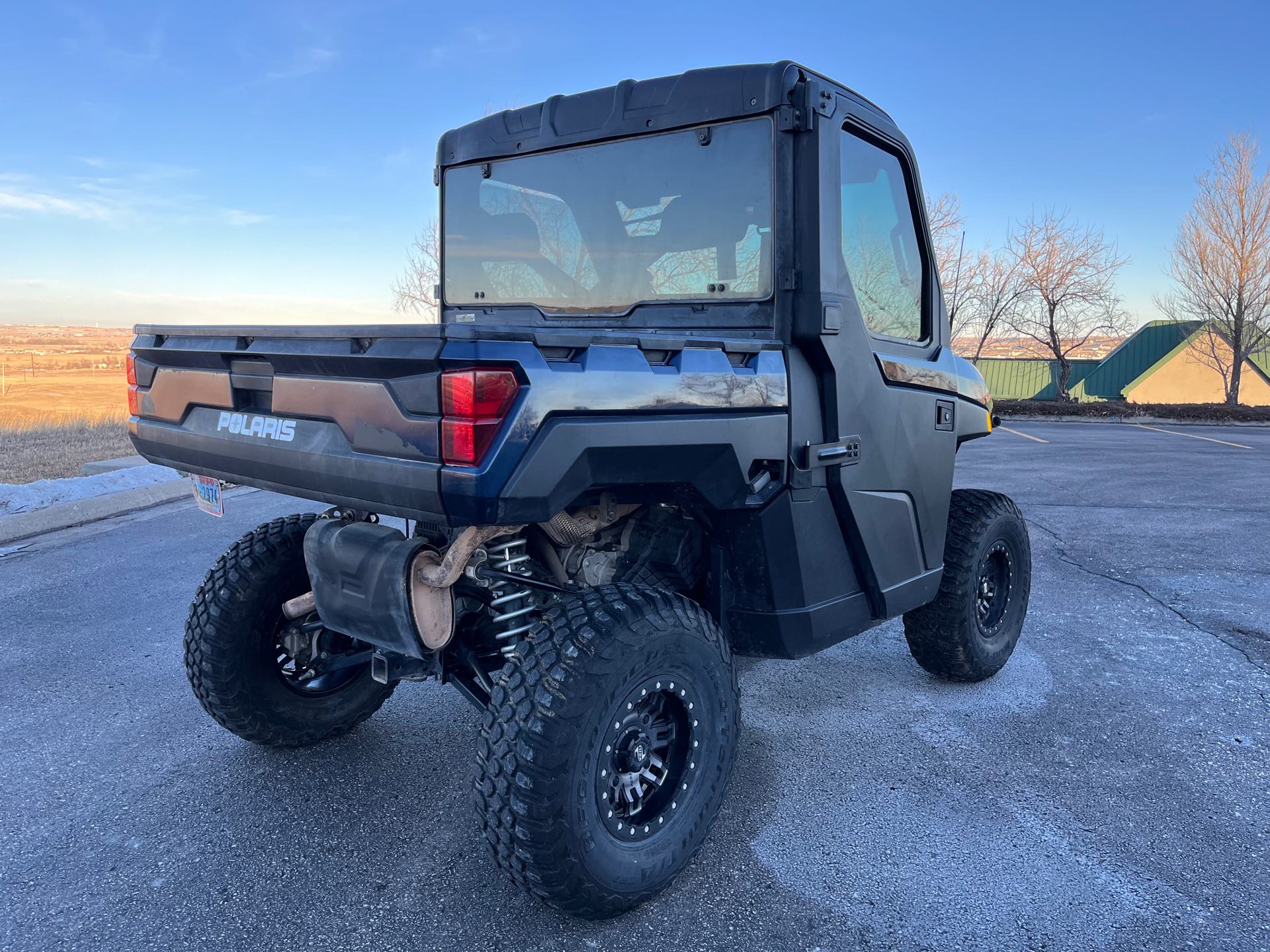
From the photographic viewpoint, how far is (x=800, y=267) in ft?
9.08

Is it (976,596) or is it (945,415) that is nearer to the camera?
(945,415)

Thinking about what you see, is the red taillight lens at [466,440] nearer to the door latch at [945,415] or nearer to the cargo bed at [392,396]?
the cargo bed at [392,396]

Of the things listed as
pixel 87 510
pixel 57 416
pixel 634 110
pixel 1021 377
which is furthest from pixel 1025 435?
pixel 57 416

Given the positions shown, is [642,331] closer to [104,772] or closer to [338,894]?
[338,894]

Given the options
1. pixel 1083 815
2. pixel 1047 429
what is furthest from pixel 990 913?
pixel 1047 429

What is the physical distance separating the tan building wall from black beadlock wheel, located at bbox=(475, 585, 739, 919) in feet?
106

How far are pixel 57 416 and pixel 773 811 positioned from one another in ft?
58.5

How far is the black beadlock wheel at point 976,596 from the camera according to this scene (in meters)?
3.82

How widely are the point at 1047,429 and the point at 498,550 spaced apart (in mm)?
19744

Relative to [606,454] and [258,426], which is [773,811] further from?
[258,426]

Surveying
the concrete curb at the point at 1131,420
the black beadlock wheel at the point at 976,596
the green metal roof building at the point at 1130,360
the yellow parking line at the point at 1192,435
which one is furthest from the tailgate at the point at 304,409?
the green metal roof building at the point at 1130,360

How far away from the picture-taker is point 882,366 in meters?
3.12

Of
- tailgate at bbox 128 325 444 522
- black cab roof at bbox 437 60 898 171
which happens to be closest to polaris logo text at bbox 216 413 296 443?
tailgate at bbox 128 325 444 522

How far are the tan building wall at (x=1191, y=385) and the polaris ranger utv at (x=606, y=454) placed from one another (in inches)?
1228
